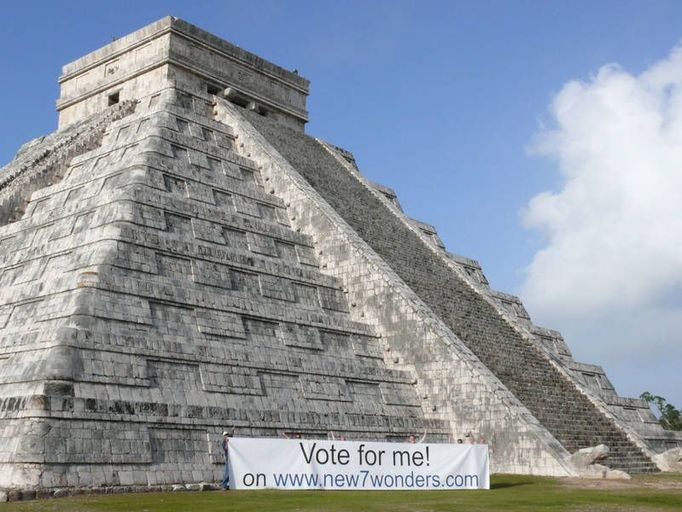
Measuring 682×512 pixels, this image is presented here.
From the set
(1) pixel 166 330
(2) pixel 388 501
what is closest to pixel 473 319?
(1) pixel 166 330

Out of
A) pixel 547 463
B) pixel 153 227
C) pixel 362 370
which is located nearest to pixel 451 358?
pixel 362 370

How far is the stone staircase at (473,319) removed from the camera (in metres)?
20.3

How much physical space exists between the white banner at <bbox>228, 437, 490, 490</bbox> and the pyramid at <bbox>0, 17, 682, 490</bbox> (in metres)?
1.39

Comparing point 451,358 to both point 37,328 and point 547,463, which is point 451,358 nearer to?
point 547,463

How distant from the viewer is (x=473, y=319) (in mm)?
23094

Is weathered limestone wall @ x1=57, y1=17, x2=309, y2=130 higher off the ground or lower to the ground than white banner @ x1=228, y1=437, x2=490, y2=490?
higher

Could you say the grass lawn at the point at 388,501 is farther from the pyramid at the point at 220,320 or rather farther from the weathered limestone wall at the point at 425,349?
the weathered limestone wall at the point at 425,349

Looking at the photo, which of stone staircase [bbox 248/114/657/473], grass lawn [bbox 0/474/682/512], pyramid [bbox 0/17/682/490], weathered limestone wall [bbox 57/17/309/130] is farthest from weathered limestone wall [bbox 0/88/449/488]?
weathered limestone wall [bbox 57/17/309/130]

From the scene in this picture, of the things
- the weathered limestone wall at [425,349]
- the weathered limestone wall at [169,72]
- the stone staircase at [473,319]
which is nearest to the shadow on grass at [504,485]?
the weathered limestone wall at [425,349]

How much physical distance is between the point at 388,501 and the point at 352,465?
6.33ft

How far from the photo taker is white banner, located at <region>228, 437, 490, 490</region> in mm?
13312

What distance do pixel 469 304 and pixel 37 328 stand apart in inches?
507

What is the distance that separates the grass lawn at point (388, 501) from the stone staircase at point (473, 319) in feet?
17.5

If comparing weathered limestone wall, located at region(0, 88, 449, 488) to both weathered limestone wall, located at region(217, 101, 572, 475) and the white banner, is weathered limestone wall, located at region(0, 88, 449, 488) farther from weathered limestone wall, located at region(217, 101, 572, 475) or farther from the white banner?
the white banner
